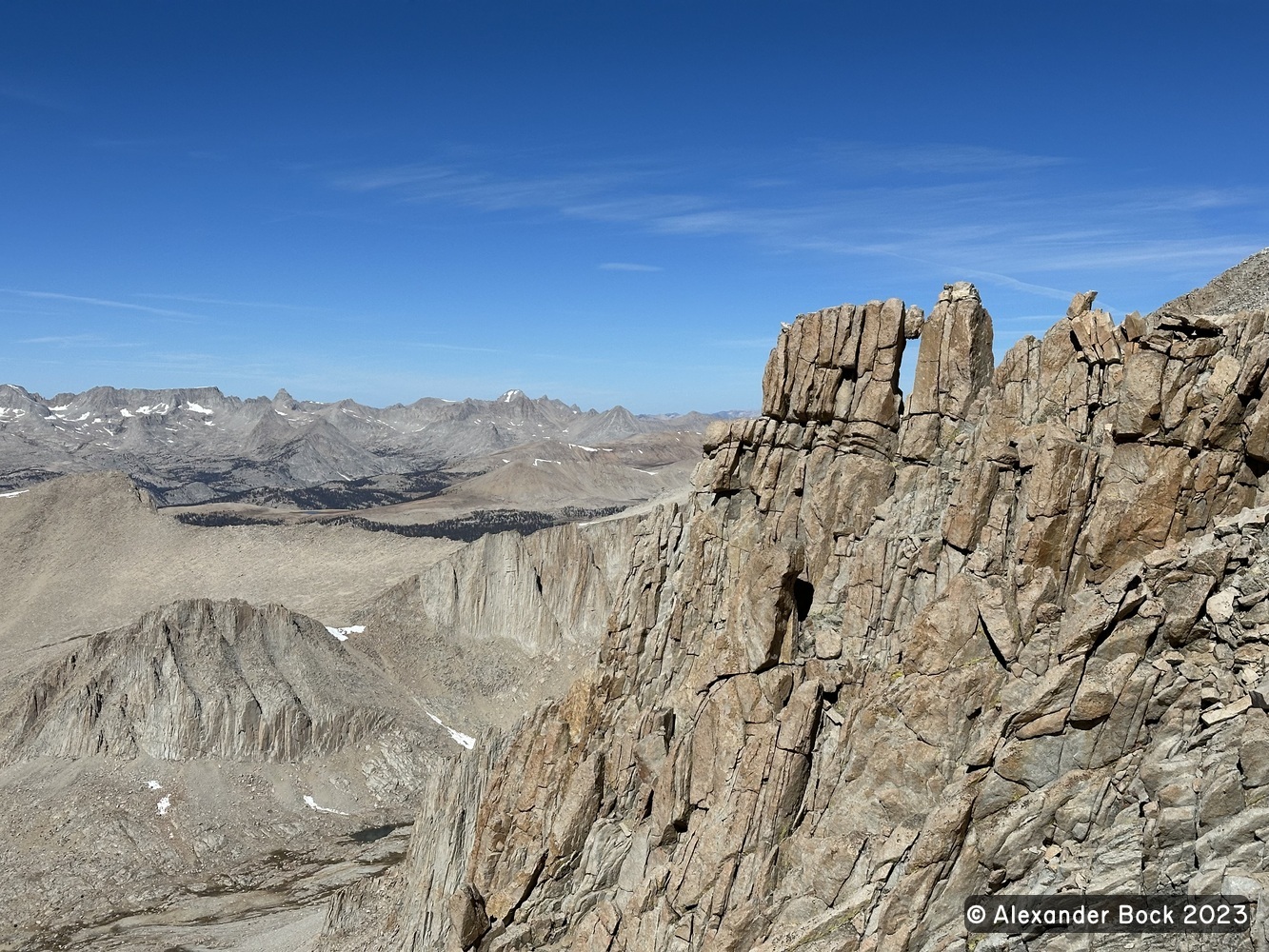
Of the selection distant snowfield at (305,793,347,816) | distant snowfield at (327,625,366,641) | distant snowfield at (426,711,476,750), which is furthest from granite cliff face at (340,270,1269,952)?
distant snowfield at (327,625,366,641)

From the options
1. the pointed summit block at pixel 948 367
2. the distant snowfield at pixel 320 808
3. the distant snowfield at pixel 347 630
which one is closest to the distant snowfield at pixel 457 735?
the distant snowfield at pixel 320 808

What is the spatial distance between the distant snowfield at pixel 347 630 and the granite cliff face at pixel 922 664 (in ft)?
232

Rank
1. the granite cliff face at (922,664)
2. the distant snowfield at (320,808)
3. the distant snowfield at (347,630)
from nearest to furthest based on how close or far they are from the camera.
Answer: the granite cliff face at (922,664), the distant snowfield at (320,808), the distant snowfield at (347,630)

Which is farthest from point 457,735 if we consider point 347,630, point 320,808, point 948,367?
point 948,367

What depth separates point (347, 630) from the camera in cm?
10188

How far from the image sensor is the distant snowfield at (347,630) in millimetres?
99306

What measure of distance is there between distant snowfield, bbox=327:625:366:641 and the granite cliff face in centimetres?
7068

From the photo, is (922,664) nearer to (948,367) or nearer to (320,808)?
(948,367)

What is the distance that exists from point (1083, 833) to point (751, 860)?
32.1 feet

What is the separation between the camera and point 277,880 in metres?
61.9

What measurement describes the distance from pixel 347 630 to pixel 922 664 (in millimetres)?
90368

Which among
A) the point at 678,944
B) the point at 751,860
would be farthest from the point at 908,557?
the point at 678,944

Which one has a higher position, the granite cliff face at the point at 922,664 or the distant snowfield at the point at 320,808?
the granite cliff face at the point at 922,664

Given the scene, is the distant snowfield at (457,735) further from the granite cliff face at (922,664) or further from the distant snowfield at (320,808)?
the granite cliff face at (922,664)
